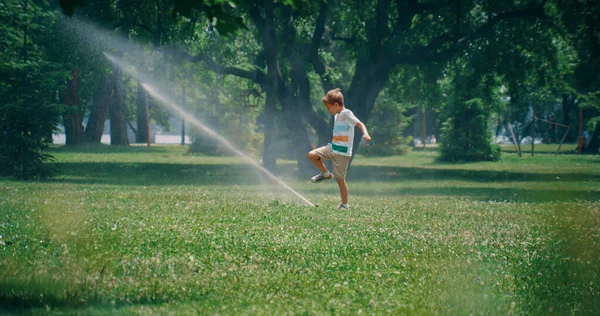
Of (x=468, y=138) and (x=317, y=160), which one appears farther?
(x=468, y=138)

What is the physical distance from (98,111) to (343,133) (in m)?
45.5

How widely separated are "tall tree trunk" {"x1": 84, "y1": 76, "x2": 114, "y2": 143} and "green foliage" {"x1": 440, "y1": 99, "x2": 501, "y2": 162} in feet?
89.3

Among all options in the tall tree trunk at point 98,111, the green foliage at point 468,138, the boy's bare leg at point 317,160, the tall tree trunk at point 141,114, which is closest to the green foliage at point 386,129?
the green foliage at point 468,138

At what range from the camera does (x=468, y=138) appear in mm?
46812

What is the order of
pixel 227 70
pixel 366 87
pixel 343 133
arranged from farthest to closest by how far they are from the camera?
pixel 227 70 < pixel 366 87 < pixel 343 133

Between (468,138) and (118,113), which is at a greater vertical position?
(118,113)

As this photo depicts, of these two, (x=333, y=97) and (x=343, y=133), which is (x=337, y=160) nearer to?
(x=343, y=133)

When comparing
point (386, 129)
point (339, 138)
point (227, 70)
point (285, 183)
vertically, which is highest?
point (227, 70)

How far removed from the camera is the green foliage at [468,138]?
46.3 meters

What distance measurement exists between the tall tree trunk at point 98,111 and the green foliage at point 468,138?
1071 inches

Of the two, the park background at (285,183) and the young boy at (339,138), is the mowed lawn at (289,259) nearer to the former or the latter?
the park background at (285,183)

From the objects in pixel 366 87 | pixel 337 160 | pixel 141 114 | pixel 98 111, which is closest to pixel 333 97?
pixel 337 160

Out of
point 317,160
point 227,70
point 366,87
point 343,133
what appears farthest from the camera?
point 227,70

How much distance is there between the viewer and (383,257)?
7.73 metres
